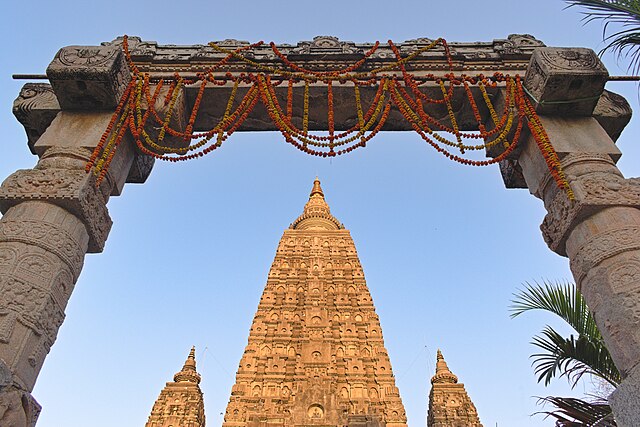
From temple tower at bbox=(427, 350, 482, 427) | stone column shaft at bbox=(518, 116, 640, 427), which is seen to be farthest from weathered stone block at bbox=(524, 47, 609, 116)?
temple tower at bbox=(427, 350, 482, 427)

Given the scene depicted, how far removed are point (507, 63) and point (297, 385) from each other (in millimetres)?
19458

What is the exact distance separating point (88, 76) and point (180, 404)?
21.7 meters

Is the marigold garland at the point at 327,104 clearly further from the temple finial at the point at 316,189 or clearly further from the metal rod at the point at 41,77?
the temple finial at the point at 316,189

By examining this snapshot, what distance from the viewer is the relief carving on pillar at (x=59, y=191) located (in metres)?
4.62

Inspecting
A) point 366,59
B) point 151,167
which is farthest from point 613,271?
point 151,167

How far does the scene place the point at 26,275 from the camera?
13.5 ft

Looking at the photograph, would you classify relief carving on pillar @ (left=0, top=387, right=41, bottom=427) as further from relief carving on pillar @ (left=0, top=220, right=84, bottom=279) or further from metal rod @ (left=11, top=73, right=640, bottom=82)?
metal rod @ (left=11, top=73, right=640, bottom=82)

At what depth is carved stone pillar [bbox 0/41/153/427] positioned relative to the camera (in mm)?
3830

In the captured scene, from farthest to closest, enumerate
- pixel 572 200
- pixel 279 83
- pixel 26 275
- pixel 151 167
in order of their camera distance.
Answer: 1. pixel 151 167
2. pixel 279 83
3. pixel 572 200
4. pixel 26 275

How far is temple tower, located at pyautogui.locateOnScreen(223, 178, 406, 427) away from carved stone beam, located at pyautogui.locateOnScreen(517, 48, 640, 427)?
597 inches

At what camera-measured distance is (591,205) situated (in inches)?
179

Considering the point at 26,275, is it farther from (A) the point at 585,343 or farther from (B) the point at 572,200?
(A) the point at 585,343

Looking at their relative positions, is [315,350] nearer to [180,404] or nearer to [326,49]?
[180,404]

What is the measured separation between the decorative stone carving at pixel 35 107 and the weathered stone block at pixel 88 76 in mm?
267
